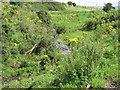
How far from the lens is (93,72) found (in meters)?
4.86

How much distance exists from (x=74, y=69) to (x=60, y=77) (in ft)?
1.73

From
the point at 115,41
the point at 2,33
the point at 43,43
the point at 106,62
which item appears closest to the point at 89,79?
the point at 106,62

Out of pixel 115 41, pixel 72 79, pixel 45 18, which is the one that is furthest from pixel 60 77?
pixel 45 18

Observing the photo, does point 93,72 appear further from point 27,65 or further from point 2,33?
point 2,33

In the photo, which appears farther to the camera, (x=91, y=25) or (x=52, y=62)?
(x=91, y=25)

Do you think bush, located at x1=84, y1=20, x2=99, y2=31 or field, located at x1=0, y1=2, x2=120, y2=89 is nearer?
field, located at x1=0, y1=2, x2=120, y2=89

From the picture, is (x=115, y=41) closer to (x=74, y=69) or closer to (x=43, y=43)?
(x=43, y=43)

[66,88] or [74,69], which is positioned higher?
[74,69]

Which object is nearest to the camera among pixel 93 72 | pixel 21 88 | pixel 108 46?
pixel 93 72

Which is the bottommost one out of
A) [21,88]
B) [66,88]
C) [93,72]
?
[21,88]

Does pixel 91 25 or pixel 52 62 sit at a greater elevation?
pixel 91 25

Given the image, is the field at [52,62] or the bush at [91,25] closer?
the field at [52,62]

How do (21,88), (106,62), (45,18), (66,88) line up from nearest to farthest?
(66,88) < (21,88) < (106,62) < (45,18)

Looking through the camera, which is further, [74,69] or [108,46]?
[108,46]
